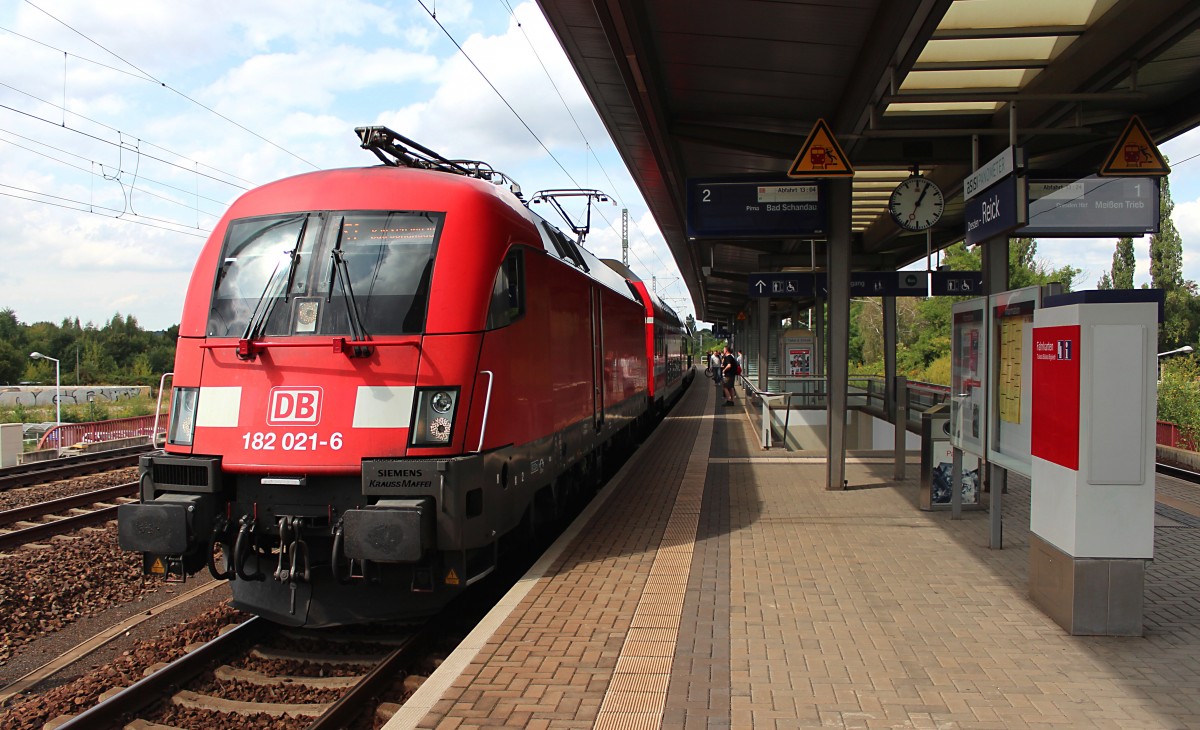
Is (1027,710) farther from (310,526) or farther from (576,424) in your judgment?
(576,424)

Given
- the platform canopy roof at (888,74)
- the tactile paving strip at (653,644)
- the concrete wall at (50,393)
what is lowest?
the concrete wall at (50,393)

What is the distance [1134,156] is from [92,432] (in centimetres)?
2187

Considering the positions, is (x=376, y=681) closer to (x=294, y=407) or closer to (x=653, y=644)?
(x=653, y=644)

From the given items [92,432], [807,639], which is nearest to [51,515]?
[807,639]

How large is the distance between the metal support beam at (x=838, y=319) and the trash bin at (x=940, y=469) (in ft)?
5.05

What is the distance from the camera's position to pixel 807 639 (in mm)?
5012

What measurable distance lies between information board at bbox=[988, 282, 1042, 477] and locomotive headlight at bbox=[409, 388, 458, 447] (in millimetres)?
3842

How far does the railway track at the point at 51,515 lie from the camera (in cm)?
934

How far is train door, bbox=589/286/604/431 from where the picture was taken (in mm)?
9781

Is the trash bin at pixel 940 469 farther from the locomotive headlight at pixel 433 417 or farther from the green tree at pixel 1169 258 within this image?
the green tree at pixel 1169 258

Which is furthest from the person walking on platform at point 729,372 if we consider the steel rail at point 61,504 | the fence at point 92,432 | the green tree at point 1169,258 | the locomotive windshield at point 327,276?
the green tree at point 1169,258

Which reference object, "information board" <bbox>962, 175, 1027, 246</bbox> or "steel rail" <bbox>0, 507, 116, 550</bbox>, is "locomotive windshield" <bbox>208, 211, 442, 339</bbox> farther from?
"steel rail" <bbox>0, 507, 116, 550</bbox>

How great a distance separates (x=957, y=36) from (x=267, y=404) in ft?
20.3

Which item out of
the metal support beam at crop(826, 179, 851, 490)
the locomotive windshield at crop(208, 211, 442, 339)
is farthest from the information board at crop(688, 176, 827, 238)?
the locomotive windshield at crop(208, 211, 442, 339)
